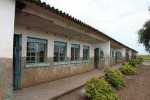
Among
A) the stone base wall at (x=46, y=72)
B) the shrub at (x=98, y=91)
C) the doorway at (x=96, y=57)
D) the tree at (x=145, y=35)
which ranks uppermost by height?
Answer: the tree at (x=145, y=35)

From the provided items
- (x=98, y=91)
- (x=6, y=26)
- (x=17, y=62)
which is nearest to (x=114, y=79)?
(x=98, y=91)

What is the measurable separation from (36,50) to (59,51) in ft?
9.95

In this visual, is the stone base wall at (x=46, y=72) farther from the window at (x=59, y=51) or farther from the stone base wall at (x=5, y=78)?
the stone base wall at (x=5, y=78)

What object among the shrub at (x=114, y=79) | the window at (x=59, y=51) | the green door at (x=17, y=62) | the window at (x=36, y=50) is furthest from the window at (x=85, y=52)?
the green door at (x=17, y=62)

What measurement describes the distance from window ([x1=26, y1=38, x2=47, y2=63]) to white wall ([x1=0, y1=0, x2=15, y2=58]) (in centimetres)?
517

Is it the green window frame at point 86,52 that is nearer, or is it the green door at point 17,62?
the green door at point 17,62

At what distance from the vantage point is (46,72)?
45.1 ft

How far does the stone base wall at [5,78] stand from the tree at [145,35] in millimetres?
37403

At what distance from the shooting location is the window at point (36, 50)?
12.4 metres

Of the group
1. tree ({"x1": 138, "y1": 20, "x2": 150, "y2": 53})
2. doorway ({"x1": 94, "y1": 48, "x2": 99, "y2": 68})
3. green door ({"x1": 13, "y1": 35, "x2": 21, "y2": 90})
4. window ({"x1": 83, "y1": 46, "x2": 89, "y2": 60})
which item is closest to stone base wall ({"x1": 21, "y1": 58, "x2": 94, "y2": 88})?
green door ({"x1": 13, "y1": 35, "x2": 21, "y2": 90})

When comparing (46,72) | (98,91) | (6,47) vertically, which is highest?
(6,47)

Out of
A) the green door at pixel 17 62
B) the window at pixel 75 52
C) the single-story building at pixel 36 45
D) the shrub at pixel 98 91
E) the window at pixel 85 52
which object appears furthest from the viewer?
the window at pixel 85 52

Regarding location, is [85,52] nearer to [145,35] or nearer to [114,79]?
[114,79]

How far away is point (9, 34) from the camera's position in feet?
22.8
